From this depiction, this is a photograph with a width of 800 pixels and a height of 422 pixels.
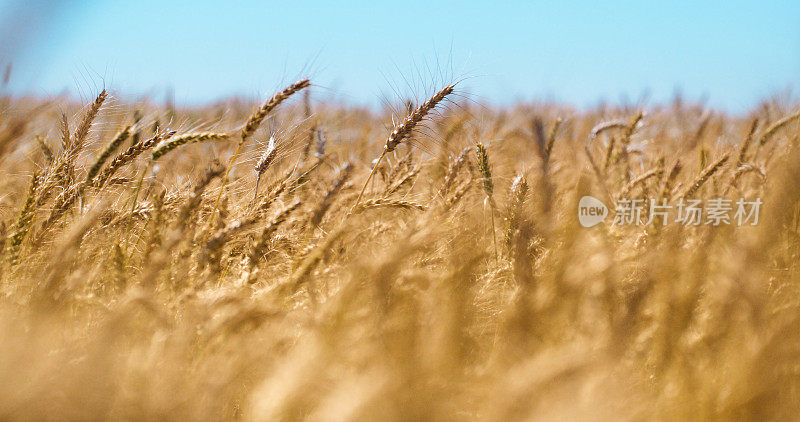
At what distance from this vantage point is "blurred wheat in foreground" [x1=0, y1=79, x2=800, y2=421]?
2.59 feet

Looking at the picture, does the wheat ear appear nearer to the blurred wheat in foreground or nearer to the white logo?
the blurred wheat in foreground

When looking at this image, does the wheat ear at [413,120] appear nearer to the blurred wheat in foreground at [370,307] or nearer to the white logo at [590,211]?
the blurred wheat in foreground at [370,307]

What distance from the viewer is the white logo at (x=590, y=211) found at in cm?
148

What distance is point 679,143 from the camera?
2.55 m

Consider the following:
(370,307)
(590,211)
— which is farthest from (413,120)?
(370,307)

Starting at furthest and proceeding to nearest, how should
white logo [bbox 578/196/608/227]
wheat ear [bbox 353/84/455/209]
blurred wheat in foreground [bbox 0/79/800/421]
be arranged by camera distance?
1. wheat ear [bbox 353/84/455/209]
2. white logo [bbox 578/196/608/227]
3. blurred wheat in foreground [bbox 0/79/800/421]

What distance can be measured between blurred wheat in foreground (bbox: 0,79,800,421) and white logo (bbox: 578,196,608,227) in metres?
0.03

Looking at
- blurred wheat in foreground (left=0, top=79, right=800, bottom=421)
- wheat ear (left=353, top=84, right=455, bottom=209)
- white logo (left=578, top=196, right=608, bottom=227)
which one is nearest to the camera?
blurred wheat in foreground (left=0, top=79, right=800, bottom=421)

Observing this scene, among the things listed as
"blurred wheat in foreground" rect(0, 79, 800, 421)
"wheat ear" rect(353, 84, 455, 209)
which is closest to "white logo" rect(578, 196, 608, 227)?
"blurred wheat in foreground" rect(0, 79, 800, 421)

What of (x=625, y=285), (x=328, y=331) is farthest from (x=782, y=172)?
(x=328, y=331)

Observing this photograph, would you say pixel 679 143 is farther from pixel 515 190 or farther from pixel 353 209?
pixel 353 209


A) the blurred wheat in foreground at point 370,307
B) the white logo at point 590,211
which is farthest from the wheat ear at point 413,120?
the white logo at point 590,211

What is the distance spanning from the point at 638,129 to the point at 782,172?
6.39ft

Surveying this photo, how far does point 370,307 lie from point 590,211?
88 centimetres
